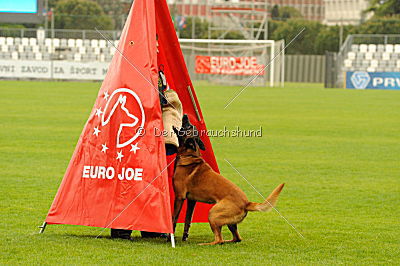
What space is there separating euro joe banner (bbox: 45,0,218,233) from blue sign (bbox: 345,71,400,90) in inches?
1634

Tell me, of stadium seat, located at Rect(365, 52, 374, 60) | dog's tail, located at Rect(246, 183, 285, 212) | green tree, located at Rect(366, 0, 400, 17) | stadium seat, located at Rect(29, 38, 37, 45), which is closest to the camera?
dog's tail, located at Rect(246, 183, 285, 212)

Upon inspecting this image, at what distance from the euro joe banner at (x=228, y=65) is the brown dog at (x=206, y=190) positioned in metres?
43.5

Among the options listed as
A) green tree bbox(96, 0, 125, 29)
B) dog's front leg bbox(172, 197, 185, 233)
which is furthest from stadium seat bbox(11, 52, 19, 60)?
dog's front leg bbox(172, 197, 185, 233)

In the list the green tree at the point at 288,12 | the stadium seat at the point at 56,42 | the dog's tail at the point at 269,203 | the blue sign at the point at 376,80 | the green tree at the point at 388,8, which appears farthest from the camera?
the green tree at the point at 288,12

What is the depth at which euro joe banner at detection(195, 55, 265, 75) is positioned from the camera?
5066 cm

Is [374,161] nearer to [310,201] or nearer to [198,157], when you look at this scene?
[310,201]

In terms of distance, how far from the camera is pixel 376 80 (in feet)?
156

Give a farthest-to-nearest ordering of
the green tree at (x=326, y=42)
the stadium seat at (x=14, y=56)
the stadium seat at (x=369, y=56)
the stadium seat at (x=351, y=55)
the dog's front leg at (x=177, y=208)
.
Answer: the green tree at (x=326, y=42), the stadium seat at (x=351, y=55), the stadium seat at (x=369, y=56), the stadium seat at (x=14, y=56), the dog's front leg at (x=177, y=208)

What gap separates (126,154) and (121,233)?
28.8 inches

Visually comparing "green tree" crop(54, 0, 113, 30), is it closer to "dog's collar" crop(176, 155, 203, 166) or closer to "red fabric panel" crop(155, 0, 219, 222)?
"red fabric panel" crop(155, 0, 219, 222)

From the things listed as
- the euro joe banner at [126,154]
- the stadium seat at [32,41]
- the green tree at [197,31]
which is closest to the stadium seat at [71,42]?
the stadium seat at [32,41]

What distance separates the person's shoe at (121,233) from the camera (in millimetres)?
7188

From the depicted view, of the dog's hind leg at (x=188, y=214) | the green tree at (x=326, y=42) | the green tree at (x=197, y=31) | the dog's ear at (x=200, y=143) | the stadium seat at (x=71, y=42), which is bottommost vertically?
the dog's hind leg at (x=188, y=214)

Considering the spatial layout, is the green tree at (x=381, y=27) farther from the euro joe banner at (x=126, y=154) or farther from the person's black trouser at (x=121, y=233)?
the person's black trouser at (x=121, y=233)
